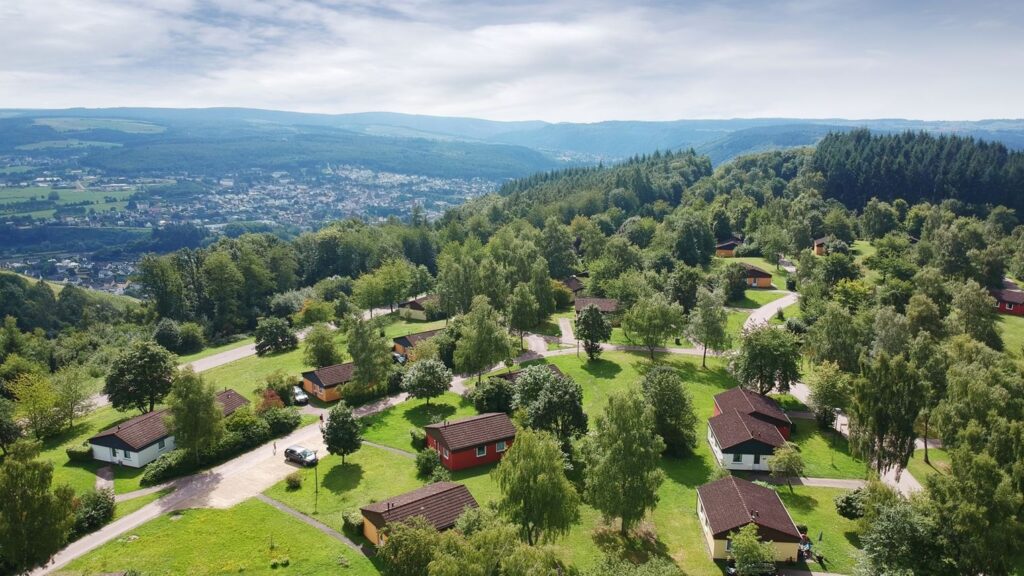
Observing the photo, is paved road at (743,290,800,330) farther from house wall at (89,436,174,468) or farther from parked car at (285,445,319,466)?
house wall at (89,436,174,468)

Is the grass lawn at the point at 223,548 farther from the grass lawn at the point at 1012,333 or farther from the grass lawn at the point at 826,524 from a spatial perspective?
the grass lawn at the point at 1012,333

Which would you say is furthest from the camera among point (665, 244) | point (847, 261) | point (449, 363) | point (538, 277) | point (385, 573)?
point (665, 244)

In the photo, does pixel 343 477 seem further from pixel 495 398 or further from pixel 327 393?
pixel 327 393

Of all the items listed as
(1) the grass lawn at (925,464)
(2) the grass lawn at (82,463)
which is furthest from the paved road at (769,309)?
(2) the grass lawn at (82,463)

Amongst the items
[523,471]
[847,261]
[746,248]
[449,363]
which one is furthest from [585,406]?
[746,248]

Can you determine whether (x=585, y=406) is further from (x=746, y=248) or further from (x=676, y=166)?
(x=676, y=166)

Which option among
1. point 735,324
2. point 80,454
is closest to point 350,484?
point 80,454
